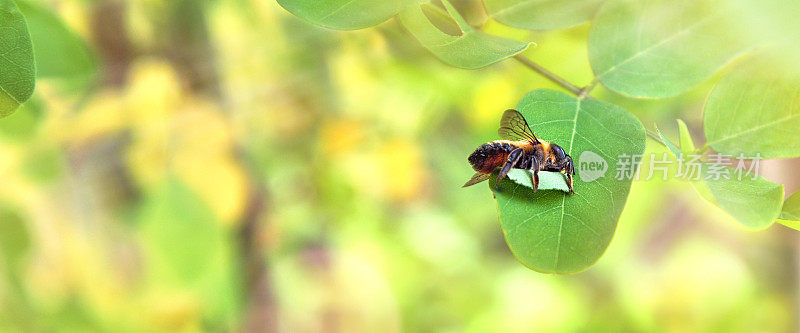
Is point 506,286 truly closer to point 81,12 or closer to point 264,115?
point 264,115

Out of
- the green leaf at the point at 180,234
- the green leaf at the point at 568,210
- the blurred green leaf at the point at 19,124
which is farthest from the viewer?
the green leaf at the point at 180,234

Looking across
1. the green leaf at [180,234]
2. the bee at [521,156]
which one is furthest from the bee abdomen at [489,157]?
the green leaf at [180,234]

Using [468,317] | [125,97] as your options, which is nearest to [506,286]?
[468,317]

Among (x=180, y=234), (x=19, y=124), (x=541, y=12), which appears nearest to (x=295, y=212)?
(x=180, y=234)

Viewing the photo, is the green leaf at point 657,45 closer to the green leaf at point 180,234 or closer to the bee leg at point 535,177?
the bee leg at point 535,177

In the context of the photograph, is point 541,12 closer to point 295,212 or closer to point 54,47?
point 54,47

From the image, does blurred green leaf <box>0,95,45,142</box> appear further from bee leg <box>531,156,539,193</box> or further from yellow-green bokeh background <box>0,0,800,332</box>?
bee leg <box>531,156,539,193</box>
